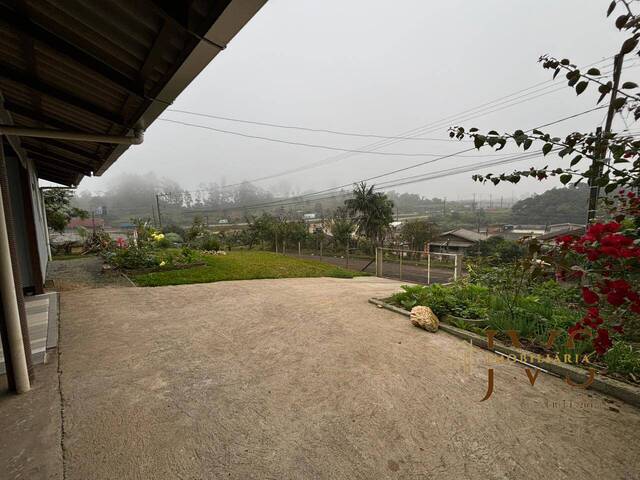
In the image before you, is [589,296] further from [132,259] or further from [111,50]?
[132,259]

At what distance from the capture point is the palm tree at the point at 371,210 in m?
26.6

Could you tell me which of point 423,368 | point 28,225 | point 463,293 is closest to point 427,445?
point 423,368

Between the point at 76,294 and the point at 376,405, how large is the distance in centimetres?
564

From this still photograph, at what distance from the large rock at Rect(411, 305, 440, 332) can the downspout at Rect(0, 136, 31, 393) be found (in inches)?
146

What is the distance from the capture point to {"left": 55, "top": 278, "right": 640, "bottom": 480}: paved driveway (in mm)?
1543

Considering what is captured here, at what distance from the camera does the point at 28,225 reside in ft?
16.4

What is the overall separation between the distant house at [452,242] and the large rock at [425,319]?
28.8m

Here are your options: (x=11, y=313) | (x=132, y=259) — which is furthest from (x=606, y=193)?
(x=132, y=259)

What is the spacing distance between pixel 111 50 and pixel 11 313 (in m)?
2.03

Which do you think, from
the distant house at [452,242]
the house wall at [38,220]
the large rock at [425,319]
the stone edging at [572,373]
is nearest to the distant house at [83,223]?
the house wall at [38,220]

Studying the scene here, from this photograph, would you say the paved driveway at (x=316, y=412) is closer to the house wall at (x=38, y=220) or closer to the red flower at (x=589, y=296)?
the red flower at (x=589, y=296)

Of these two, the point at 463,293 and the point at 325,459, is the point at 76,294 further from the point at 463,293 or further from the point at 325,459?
the point at 463,293

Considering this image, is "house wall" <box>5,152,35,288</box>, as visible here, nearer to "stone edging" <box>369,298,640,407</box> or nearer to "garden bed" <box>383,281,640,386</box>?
"garden bed" <box>383,281,640,386</box>

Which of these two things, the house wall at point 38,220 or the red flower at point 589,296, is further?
the house wall at point 38,220
